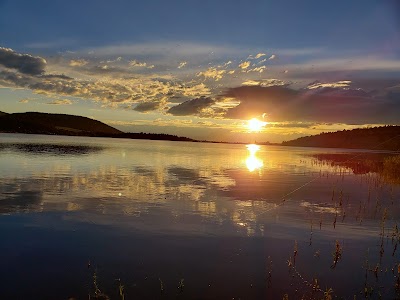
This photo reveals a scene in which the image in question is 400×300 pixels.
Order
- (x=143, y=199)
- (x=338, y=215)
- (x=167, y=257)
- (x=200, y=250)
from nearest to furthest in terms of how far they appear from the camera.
Answer: 1. (x=167, y=257)
2. (x=200, y=250)
3. (x=338, y=215)
4. (x=143, y=199)

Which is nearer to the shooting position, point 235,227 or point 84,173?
point 235,227

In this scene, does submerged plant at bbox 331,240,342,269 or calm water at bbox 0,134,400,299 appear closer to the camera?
calm water at bbox 0,134,400,299

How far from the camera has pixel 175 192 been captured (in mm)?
32062

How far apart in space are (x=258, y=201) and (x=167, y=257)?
15.7 metres

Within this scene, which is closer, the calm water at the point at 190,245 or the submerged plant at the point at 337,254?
the calm water at the point at 190,245

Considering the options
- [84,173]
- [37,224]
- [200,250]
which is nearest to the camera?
[200,250]

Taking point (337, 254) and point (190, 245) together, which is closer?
point (337, 254)

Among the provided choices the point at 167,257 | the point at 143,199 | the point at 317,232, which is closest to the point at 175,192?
the point at 143,199

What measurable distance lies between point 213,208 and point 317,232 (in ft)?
25.8

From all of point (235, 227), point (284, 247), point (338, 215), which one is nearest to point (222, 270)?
point (284, 247)

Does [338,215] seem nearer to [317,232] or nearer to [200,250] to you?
[317,232]

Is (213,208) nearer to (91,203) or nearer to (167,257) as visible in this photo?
(91,203)

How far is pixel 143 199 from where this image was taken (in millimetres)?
27828

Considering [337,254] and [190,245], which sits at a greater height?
[337,254]
